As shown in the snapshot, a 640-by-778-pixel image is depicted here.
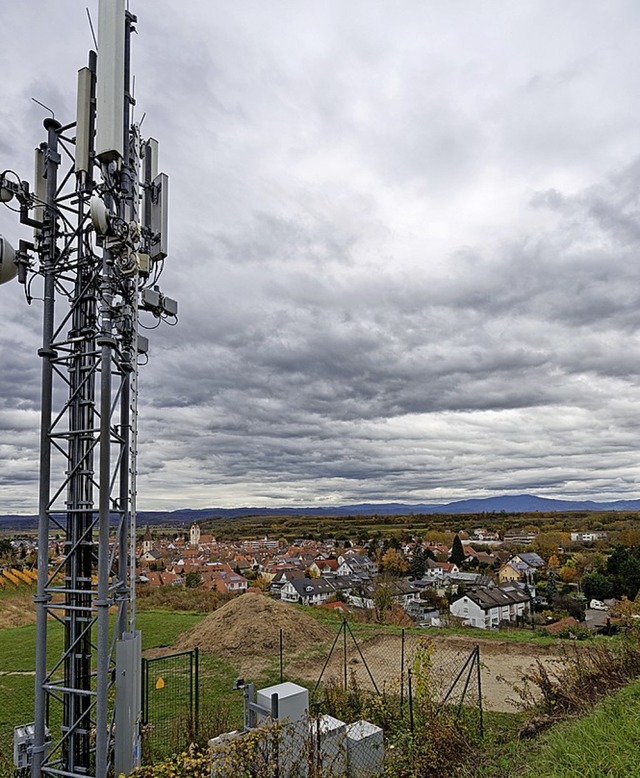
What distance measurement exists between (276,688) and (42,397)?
4231mm

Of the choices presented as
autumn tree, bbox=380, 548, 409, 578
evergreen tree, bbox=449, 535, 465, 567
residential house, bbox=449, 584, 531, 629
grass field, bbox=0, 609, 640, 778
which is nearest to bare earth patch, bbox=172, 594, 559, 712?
grass field, bbox=0, 609, 640, 778

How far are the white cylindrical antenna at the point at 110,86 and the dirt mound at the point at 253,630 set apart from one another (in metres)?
10.9

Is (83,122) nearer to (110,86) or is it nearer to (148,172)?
(110,86)

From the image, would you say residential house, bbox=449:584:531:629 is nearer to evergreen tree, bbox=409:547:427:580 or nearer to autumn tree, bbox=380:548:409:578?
autumn tree, bbox=380:548:409:578

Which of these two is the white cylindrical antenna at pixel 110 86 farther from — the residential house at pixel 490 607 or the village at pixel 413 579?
the residential house at pixel 490 607

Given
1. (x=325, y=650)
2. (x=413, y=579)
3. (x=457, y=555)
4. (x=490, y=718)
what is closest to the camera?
(x=490, y=718)

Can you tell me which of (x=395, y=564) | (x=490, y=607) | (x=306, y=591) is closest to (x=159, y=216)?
(x=490, y=607)

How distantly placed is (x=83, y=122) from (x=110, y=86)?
2.19ft

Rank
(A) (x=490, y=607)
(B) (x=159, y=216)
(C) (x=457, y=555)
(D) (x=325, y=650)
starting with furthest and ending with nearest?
(C) (x=457, y=555), (A) (x=490, y=607), (D) (x=325, y=650), (B) (x=159, y=216)

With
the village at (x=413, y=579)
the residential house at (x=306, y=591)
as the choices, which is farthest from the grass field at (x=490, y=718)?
the residential house at (x=306, y=591)

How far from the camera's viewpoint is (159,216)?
622 centimetres

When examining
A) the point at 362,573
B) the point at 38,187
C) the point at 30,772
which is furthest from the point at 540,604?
the point at 38,187

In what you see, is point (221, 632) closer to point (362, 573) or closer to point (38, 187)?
point (38, 187)

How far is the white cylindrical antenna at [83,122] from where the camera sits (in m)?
5.53
